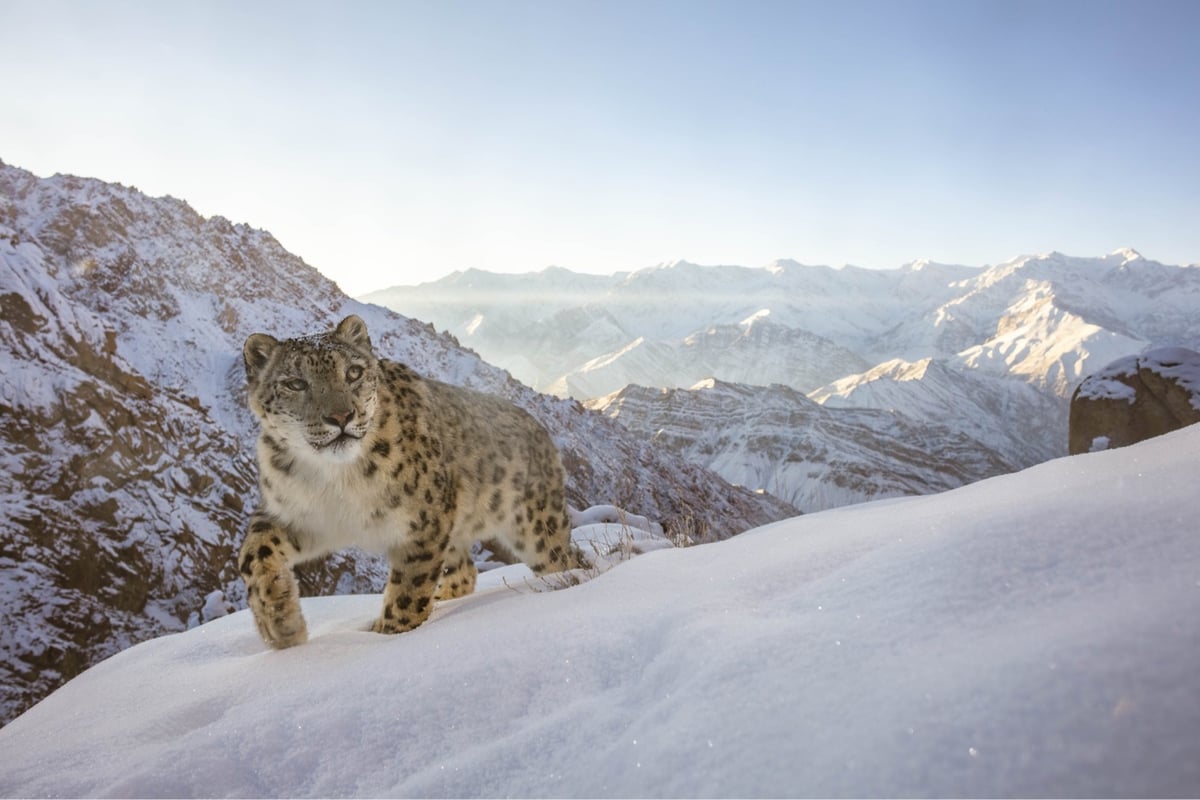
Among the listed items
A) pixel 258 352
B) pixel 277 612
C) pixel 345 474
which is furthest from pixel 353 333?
pixel 277 612

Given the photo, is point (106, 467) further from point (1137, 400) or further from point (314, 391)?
point (1137, 400)

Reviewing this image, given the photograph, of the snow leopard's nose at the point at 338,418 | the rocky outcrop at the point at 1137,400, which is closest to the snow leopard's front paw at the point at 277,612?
the snow leopard's nose at the point at 338,418

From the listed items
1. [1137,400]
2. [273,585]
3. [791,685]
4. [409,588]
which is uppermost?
[791,685]

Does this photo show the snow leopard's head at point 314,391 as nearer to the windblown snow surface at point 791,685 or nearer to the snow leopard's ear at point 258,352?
the snow leopard's ear at point 258,352

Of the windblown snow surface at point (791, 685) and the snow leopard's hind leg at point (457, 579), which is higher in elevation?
the windblown snow surface at point (791, 685)

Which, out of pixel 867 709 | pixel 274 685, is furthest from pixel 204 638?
pixel 867 709

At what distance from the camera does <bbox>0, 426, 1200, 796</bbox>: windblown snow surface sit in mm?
1530

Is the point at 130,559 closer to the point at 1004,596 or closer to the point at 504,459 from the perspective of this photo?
the point at 504,459

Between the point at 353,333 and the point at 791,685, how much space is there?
185 inches

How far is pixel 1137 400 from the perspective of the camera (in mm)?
18078

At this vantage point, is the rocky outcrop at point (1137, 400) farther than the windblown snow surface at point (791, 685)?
Yes

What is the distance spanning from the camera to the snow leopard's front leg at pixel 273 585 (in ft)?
16.0

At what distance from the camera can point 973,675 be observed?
175 centimetres

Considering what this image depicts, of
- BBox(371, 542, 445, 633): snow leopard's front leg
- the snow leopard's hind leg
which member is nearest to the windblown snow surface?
BBox(371, 542, 445, 633): snow leopard's front leg
